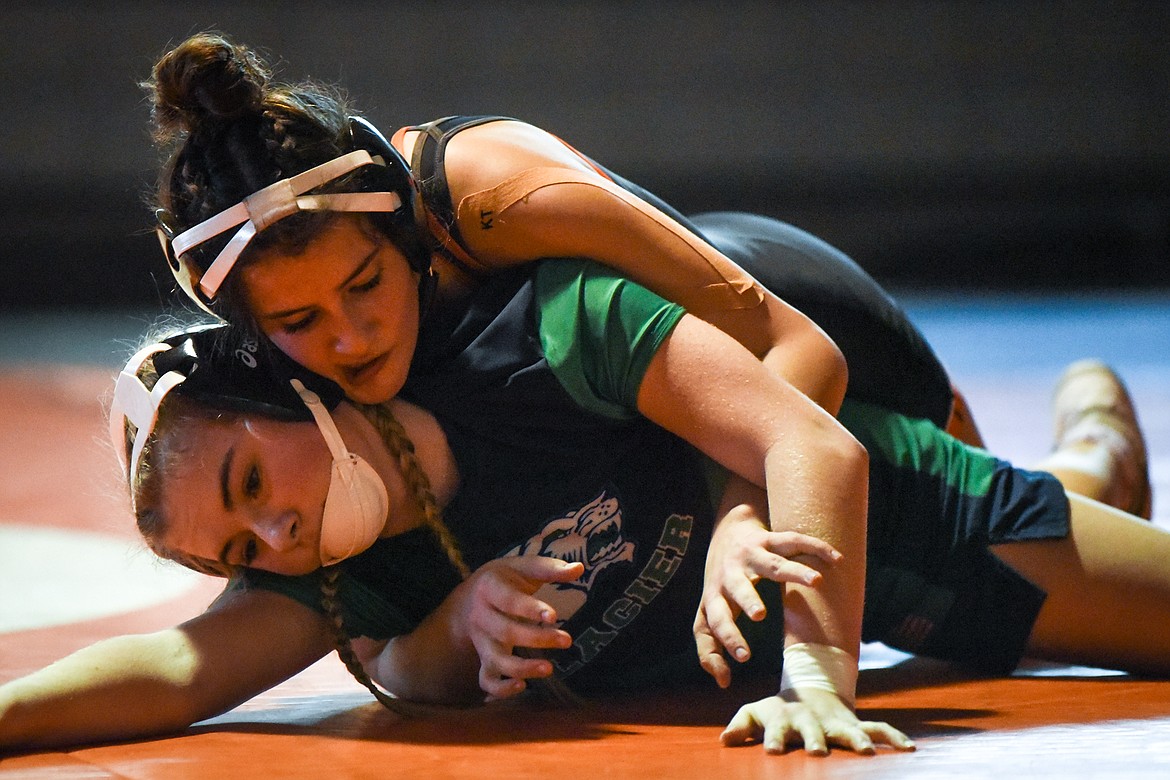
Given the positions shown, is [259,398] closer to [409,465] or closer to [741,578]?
[409,465]

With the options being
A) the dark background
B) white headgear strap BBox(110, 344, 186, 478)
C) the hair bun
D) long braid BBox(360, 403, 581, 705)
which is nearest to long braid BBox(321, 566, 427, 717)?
long braid BBox(360, 403, 581, 705)

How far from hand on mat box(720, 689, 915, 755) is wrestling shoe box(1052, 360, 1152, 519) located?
1300 mm

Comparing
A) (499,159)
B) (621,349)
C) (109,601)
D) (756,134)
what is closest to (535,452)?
(621,349)

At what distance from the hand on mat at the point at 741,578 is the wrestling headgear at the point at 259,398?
0.50 meters

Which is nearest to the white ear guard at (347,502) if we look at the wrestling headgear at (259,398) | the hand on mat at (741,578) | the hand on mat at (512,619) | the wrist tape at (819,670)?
the wrestling headgear at (259,398)

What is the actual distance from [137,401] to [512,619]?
2.00ft

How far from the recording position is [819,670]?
1863mm

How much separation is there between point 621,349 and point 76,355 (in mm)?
5845

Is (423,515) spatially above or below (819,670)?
above

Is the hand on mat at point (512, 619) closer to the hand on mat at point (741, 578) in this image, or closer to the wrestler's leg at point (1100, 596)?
the hand on mat at point (741, 578)

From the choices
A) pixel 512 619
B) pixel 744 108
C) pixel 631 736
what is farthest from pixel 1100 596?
pixel 744 108

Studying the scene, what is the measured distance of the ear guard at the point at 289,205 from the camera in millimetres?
2039

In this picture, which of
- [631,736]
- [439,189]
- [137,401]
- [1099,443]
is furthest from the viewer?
[1099,443]

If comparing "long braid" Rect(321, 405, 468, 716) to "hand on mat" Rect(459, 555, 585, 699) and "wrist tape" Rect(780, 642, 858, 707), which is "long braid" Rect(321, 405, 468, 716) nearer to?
"hand on mat" Rect(459, 555, 585, 699)
